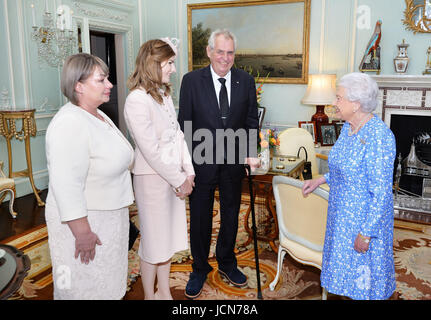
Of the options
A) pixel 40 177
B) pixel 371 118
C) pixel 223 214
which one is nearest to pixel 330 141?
pixel 223 214

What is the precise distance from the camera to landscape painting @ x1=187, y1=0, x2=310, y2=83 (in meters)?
5.87

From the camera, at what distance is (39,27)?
4.98m

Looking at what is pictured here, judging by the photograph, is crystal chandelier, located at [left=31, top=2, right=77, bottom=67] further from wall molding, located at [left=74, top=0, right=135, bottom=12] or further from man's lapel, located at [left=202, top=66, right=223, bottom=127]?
man's lapel, located at [left=202, top=66, right=223, bottom=127]

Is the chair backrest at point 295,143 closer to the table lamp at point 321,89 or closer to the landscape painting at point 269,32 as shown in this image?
the table lamp at point 321,89

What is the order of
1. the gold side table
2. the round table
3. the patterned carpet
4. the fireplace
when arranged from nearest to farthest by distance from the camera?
the round table < the patterned carpet < the gold side table < the fireplace

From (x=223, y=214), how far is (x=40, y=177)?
3.56 metres

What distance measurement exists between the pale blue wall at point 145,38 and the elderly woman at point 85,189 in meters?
3.76

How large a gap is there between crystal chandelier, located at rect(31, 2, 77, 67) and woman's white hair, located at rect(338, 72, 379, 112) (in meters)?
4.39

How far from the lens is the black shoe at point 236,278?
281 centimetres

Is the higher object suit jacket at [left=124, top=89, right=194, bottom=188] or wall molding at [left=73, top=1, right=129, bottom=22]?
wall molding at [left=73, top=1, right=129, bottom=22]

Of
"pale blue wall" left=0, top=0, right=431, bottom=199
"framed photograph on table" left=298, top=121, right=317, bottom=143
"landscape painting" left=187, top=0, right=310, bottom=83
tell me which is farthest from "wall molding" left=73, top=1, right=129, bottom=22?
→ "framed photograph on table" left=298, top=121, right=317, bottom=143

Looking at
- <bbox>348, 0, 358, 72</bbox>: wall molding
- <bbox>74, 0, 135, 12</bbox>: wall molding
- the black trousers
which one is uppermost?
<bbox>74, 0, 135, 12</bbox>: wall molding

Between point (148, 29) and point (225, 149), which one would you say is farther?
point (148, 29)
